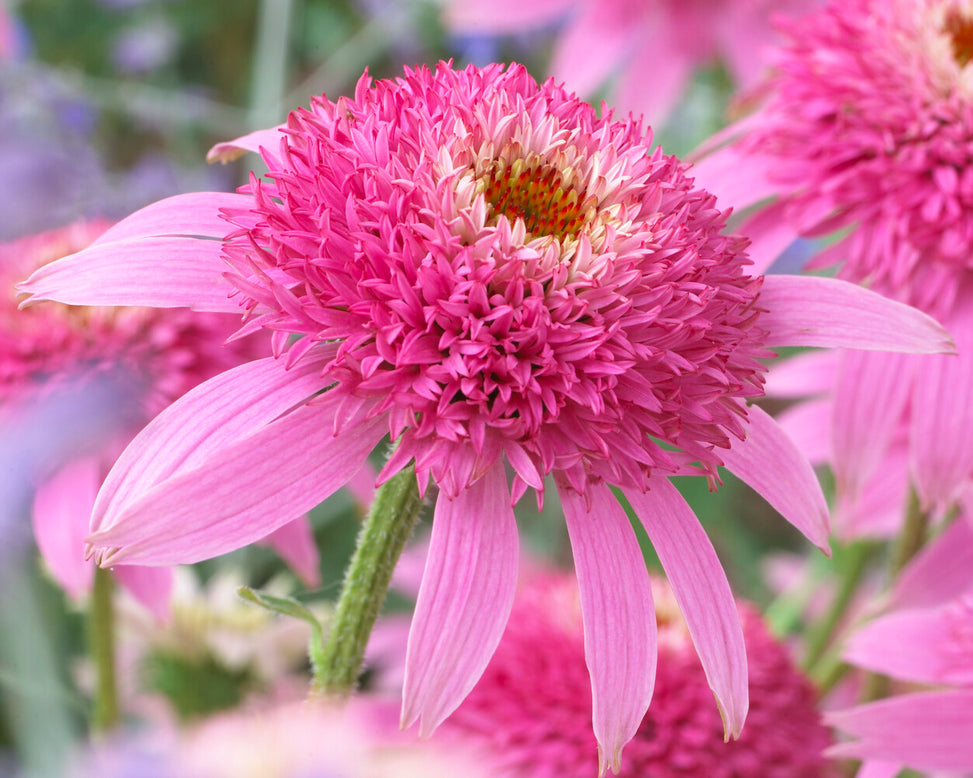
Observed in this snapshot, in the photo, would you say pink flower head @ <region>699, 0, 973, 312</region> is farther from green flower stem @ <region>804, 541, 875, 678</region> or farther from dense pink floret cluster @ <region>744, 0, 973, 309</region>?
green flower stem @ <region>804, 541, 875, 678</region>

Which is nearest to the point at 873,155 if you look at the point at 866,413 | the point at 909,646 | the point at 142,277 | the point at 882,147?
the point at 882,147

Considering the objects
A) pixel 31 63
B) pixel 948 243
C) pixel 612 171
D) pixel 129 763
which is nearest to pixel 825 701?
pixel 948 243

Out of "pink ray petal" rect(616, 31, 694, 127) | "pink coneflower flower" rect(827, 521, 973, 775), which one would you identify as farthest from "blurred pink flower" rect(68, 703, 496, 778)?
"pink ray petal" rect(616, 31, 694, 127)

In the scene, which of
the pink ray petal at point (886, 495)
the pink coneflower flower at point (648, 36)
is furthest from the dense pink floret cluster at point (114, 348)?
the pink coneflower flower at point (648, 36)

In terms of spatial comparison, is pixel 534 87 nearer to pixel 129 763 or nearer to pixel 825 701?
pixel 129 763

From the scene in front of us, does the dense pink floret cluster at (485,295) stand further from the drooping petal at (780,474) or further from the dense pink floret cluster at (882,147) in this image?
the dense pink floret cluster at (882,147)

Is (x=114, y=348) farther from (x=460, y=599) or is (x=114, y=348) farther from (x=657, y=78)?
(x=657, y=78)

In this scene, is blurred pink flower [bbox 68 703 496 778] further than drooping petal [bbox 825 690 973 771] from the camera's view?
No
